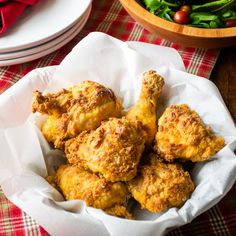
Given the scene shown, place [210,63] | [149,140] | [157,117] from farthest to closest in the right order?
[210,63] < [157,117] < [149,140]

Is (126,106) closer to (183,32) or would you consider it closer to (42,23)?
(183,32)

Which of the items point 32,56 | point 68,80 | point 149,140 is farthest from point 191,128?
point 32,56

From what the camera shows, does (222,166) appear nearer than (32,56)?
Yes

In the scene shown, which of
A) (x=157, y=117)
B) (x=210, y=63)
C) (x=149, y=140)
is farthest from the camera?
(x=210, y=63)

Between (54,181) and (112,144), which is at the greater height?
(112,144)

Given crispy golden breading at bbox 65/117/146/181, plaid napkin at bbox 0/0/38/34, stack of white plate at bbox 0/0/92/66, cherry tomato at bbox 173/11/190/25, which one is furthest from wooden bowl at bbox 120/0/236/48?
crispy golden breading at bbox 65/117/146/181

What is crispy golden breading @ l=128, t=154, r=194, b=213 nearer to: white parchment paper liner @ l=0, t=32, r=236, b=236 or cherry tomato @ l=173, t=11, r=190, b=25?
white parchment paper liner @ l=0, t=32, r=236, b=236

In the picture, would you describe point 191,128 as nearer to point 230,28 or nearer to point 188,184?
point 188,184
